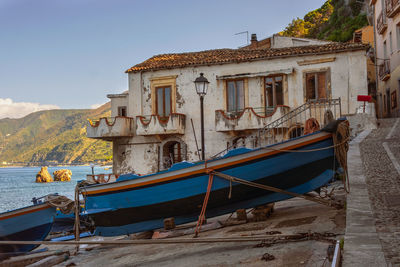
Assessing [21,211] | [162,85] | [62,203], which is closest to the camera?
[62,203]

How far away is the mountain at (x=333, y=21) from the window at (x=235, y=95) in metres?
19.7

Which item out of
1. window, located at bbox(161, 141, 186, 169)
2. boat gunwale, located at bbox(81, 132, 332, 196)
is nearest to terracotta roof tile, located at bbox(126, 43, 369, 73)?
window, located at bbox(161, 141, 186, 169)

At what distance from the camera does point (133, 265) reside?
6129mm

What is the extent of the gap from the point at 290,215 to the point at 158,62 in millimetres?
Result: 16942

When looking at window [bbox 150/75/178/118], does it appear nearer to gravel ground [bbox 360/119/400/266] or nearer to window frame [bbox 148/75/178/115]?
window frame [bbox 148/75/178/115]

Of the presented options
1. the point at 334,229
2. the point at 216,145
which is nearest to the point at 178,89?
the point at 216,145

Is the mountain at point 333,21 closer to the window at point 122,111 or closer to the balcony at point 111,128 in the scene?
the window at point 122,111

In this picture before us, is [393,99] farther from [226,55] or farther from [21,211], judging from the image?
[21,211]

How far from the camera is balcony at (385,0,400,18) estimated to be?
22.4m

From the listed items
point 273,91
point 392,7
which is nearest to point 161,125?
point 273,91

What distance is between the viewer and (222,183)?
7.84 m

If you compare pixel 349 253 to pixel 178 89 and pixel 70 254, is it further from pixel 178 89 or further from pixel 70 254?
pixel 178 89

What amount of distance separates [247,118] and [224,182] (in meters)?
12.3

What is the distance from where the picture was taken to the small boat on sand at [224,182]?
300 inches
